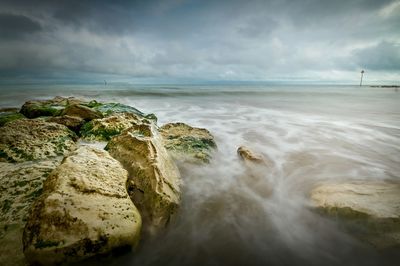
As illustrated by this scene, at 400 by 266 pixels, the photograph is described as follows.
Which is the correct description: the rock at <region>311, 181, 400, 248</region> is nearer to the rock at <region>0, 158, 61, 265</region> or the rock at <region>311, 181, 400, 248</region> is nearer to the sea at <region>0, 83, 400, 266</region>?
the sea at <region>0, 83, 400, 266</region>

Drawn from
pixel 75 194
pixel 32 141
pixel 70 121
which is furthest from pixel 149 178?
pixel 70 121

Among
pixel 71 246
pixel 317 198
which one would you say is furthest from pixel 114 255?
pixel 317 198

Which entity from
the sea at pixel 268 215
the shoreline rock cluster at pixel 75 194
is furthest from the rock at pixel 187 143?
the shoreline rock cluster at pixel 75 194

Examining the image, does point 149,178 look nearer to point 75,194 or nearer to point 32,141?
point 75,194

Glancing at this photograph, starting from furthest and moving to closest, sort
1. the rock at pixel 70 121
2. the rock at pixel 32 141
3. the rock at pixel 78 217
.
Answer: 1. the rock at pixel 70 121
2. the rock at pixel 32 141
3. the rock at pixel 78 217

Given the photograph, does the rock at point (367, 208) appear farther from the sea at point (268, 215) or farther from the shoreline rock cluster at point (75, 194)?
the shoreline rock cluster at point (75, 194)

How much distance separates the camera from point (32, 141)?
4.75m

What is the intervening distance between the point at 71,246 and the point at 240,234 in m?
2.33

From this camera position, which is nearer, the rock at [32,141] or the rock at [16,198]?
the rock at [16,198]

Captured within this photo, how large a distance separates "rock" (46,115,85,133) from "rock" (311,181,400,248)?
6.65m

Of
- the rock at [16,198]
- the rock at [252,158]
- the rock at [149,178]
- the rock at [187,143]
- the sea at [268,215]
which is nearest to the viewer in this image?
the rock at [16,198]

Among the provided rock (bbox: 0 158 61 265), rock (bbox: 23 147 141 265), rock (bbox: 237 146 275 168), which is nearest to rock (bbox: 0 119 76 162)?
rock (bbox: 0 158 61 265)

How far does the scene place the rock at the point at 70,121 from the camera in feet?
22.0

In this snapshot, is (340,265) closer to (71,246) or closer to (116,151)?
(71,246)
